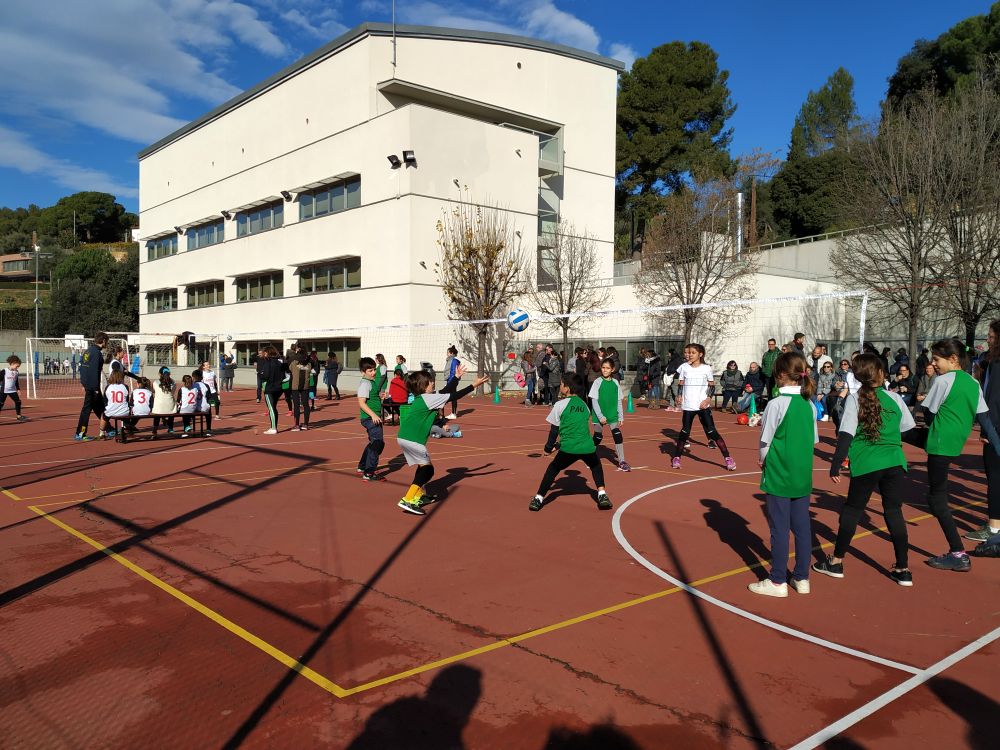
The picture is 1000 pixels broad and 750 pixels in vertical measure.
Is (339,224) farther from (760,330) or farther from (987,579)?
(987,579)

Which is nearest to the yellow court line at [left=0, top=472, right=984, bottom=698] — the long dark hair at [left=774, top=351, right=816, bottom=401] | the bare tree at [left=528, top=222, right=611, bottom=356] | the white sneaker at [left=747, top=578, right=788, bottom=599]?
the white sneaker at [left=747, top=578, right=788, bottom=599]

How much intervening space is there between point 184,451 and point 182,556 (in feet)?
23.9

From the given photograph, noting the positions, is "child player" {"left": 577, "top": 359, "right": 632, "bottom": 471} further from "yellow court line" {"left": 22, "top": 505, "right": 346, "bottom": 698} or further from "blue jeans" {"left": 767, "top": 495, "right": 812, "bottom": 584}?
"yellow court line" {"left": 22, "top": 505, "right": 346, "bottom": 698}

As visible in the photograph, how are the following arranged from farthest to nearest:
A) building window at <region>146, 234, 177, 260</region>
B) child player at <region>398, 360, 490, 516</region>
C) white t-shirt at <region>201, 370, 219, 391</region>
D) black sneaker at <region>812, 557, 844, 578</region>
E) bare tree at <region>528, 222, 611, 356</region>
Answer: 1. building window at <region>146, 234, 177, 260</region>
2. bare tree at <region>528, 222, 611, 356</region>
3. white t-shirt at <region>201, 370, 219, 391</region>
4. child player at <region>398, 360, 490, 516</region>
5. black sneaker at <region>812, 557, 844, 578</region>

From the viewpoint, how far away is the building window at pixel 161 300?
45.8m

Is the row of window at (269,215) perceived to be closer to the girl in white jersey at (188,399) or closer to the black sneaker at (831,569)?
the girl in white jersey at (188,399)

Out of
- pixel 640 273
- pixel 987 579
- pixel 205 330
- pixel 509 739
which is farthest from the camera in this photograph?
pixel 205 330

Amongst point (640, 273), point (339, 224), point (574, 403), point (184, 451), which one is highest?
point (339, 224)

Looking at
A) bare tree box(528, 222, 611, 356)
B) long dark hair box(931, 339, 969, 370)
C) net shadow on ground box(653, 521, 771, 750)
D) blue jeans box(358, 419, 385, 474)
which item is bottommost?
net shadow on ground box(653, 521, 771, 750)

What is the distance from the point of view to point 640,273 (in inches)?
1174

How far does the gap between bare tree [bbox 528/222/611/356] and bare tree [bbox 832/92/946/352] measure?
10.7 metres

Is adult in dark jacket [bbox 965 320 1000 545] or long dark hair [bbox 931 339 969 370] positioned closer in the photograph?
long dark hair [bbox 931 339 969 370]

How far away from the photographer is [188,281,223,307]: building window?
A: 135 feet

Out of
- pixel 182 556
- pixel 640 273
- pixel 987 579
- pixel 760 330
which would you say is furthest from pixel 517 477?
pixel 640 273
